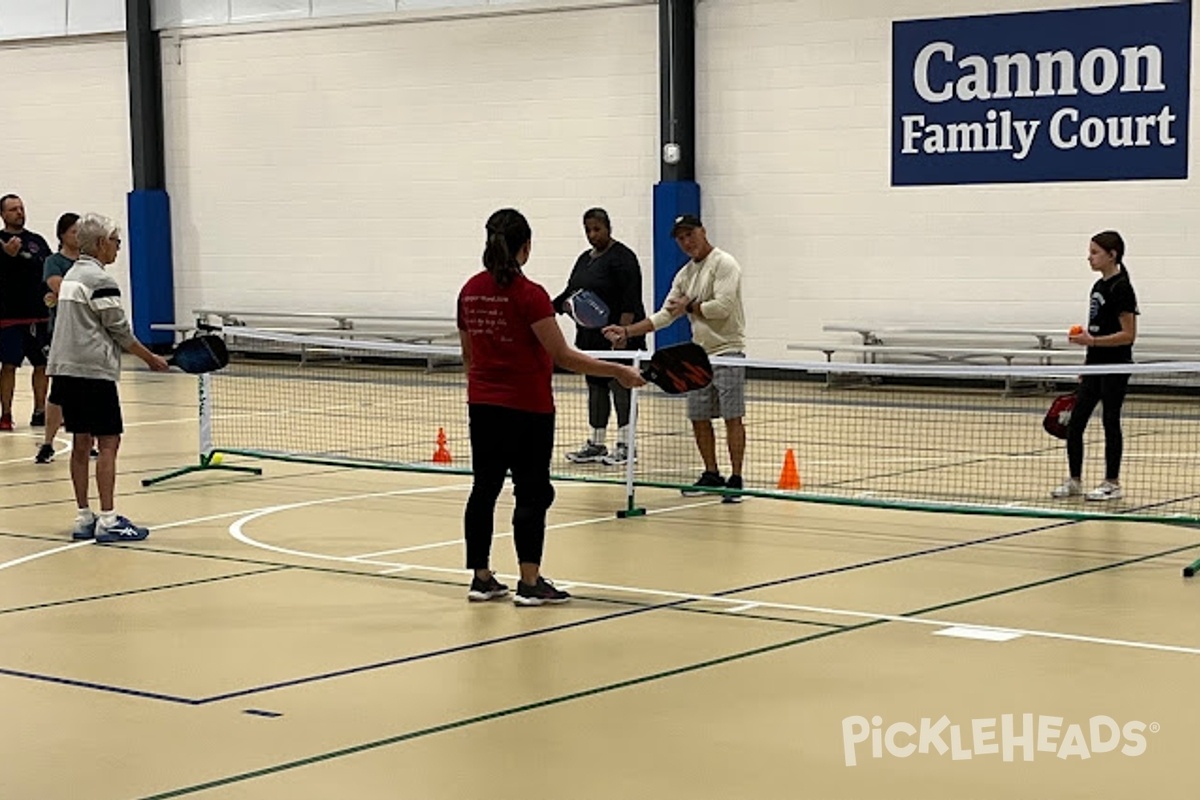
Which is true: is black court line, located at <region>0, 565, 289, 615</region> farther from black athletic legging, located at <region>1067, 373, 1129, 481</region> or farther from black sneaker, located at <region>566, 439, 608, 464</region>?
black athletic legging, located at <region>1067, 373, 1129, 481</region>

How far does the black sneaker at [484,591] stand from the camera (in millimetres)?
9430

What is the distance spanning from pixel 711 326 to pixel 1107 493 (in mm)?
2785

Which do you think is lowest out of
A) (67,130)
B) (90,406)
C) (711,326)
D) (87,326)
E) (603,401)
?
(603,401)

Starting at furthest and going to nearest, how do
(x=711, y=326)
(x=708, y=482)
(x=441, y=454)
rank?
(x=441, y=454) → (x=708, y=482) → (x=711, y=326)

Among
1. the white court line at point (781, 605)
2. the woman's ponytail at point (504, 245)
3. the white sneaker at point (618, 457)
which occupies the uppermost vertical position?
the woman's ponytail at point (504, 245)

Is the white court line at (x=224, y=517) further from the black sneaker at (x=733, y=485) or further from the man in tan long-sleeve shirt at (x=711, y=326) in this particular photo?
the black sneaker at (x=733, y=485)

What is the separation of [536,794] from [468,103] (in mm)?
18754

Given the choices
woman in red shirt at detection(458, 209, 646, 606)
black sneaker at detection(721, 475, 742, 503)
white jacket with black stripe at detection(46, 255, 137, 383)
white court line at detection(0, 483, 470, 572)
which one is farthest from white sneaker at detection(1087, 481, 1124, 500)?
white jacket with black stripe at detection(46, 255, 137, 383)

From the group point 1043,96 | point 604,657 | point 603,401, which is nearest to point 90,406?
point 604,657

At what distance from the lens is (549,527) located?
38.9ft

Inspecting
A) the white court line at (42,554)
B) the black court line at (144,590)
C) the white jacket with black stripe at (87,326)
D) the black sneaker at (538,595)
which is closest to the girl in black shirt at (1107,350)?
the black sneaker at (538,595)

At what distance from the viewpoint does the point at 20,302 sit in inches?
675

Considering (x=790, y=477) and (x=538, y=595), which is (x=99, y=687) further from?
(x=790, y=477)

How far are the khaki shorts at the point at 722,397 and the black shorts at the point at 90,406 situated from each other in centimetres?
382
